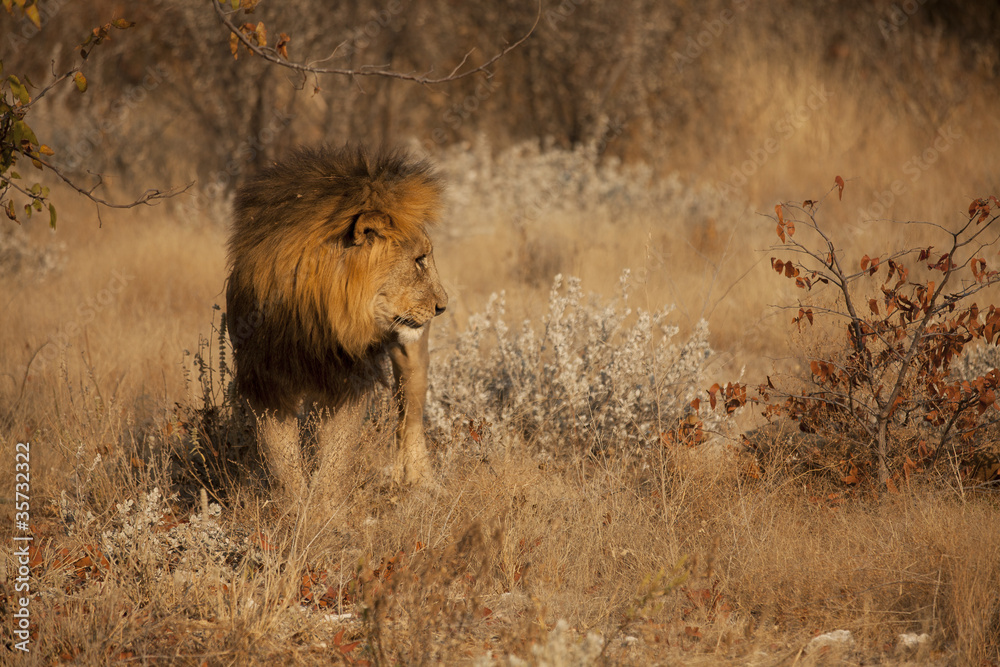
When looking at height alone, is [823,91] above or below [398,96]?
above

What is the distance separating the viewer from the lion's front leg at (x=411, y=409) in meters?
3.83

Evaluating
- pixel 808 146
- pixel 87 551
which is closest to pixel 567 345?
pixel 87 551

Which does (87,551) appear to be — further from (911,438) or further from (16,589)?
(911,438)

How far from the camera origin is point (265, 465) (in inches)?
144

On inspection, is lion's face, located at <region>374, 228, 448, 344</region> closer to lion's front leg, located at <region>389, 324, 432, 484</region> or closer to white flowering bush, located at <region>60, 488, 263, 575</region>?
lion's front leg, located at <region>389, 324, 432, 484</region>

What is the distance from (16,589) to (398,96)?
32.1 ft

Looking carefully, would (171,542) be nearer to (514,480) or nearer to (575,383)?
(514,480)

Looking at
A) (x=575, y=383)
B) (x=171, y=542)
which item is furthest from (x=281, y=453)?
(x=575, y=383)

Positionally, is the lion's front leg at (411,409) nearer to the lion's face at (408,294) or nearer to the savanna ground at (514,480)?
the savanna ground at (514,480)

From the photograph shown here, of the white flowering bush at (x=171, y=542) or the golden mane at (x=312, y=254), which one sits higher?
the golden mane at (x=312, y=254)

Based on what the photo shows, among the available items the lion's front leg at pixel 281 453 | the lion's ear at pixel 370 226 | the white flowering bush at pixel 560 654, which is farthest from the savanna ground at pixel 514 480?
the lion's ear at pixel 370 226

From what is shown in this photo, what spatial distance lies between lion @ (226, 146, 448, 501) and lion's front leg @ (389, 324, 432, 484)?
0.36 ft

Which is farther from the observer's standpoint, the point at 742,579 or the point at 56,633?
the point at 742,579

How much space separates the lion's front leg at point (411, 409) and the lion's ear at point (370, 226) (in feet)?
1.94
